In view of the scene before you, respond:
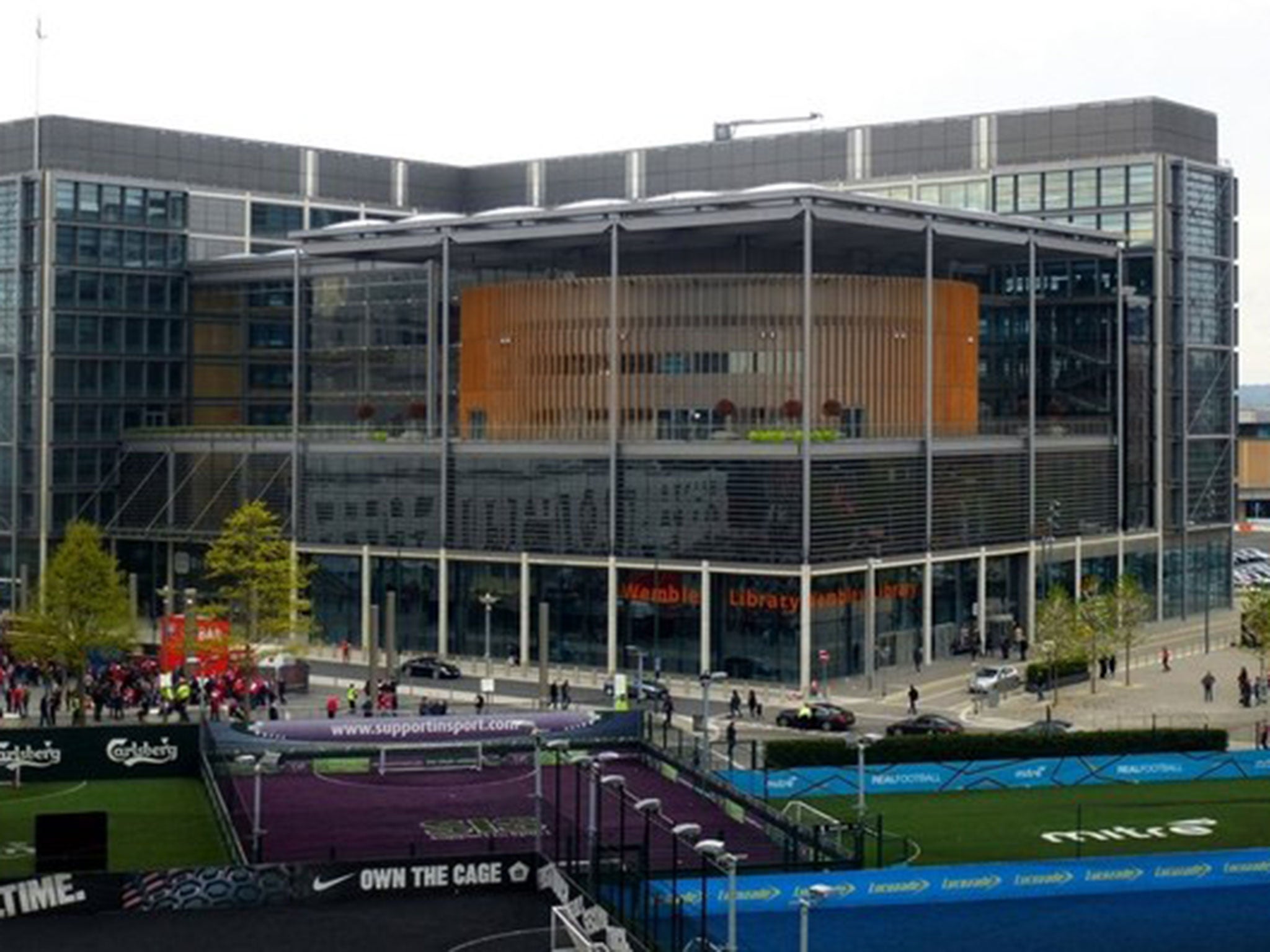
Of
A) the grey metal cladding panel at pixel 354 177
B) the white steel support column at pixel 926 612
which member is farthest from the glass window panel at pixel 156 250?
the white steel support column at pixel 926 612

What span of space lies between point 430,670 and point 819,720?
21927 millimetres

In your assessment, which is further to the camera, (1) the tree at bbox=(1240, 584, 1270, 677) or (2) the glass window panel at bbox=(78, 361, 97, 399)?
(2) the glass window panel at bbox=(78, 361, 97, 399)

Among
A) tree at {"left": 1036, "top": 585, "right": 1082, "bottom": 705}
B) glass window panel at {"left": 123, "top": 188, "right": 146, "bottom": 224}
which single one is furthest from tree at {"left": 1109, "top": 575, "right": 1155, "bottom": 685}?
glass window panel at {"left": 123, "top": 188, "right": 146, "bottom": 224}

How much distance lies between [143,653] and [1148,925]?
2375 inches

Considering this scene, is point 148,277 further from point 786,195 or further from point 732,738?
point 732,738

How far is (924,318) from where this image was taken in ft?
339

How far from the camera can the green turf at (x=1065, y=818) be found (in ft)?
188

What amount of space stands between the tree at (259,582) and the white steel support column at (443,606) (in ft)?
21.7

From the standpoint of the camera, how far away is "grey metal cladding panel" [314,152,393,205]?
473 ft

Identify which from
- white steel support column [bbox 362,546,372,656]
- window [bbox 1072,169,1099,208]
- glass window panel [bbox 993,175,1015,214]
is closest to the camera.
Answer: white steel support column [bbox 362,546,372,656]

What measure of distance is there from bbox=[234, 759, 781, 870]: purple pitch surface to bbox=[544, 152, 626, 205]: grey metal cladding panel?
8833 centimetres

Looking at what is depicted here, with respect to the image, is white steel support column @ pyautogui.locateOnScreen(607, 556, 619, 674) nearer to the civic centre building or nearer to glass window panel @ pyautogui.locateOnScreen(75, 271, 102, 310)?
the civic centre building

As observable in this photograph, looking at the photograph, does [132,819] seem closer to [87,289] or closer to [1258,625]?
[1258,625]

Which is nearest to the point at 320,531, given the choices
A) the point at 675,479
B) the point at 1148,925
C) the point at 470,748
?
the point at 675,479
